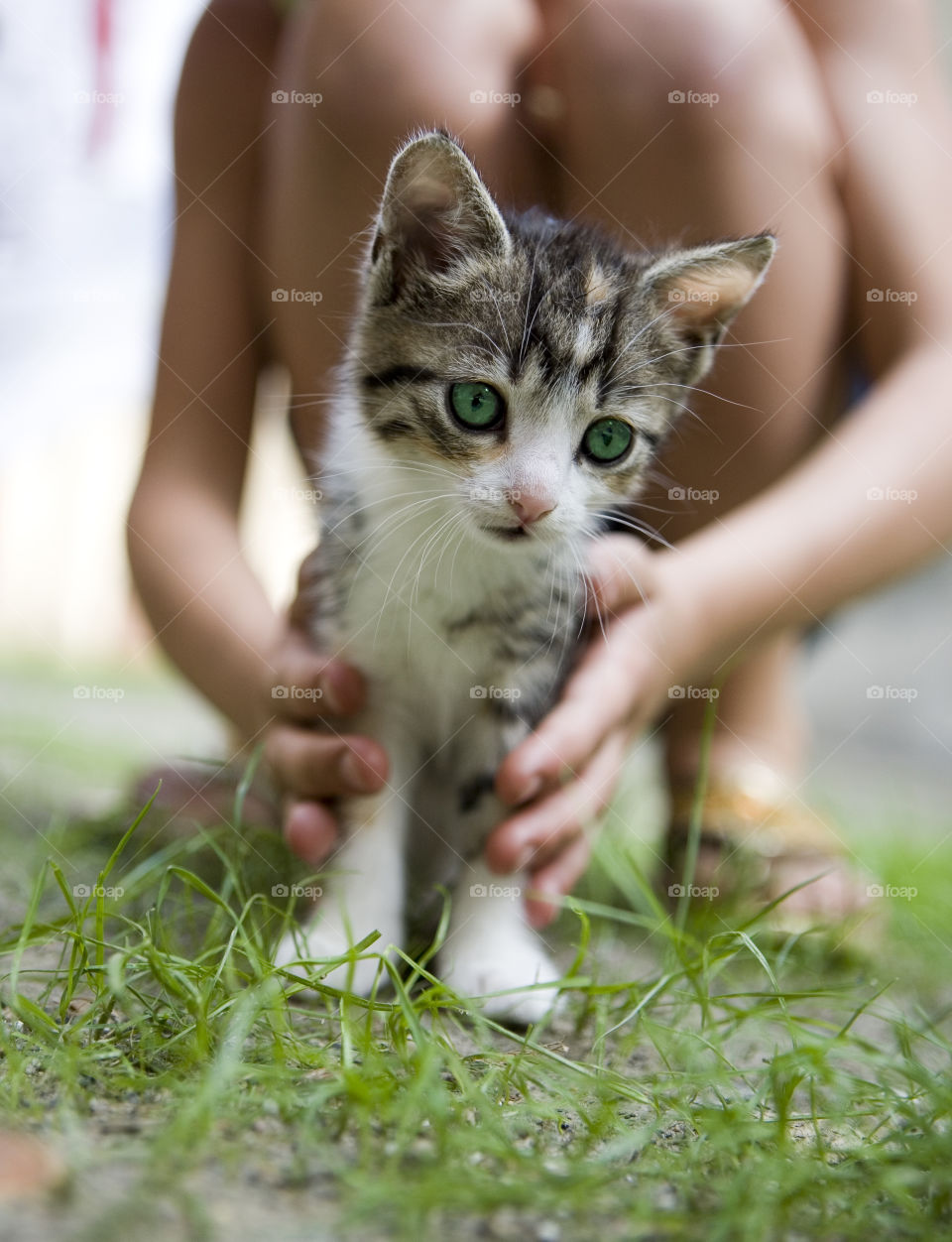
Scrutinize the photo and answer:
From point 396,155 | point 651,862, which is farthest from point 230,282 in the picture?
point 651,862

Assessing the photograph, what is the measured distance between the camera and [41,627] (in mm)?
2844

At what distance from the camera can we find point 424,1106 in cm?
78

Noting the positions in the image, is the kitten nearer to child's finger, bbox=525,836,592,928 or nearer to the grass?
child's finger, bbox=525,836,592,928

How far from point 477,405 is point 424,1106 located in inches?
27.6

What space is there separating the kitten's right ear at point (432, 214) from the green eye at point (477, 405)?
0.15 m

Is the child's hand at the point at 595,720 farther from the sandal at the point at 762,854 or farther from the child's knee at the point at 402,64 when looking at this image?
the child's knee at the point at 402,64

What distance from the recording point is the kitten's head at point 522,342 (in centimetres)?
109

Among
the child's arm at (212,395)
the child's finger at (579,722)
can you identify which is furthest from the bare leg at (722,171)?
the child's arm at (212,395)

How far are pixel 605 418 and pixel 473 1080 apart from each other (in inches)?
28.0

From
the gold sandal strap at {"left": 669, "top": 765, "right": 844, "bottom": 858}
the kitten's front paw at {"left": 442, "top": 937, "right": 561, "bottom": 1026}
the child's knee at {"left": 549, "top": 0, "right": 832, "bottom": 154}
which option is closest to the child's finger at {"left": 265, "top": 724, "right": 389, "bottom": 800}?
the kitten's front paw at {"left": 442, "top": 937, "right": 561, "bottom": 1026}

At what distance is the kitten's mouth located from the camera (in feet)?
3.66

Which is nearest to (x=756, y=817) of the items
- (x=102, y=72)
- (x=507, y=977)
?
(x=507, y=977)

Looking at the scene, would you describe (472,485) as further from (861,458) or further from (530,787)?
(861,458)

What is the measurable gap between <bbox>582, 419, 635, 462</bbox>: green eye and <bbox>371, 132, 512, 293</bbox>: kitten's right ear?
8.8 inches
